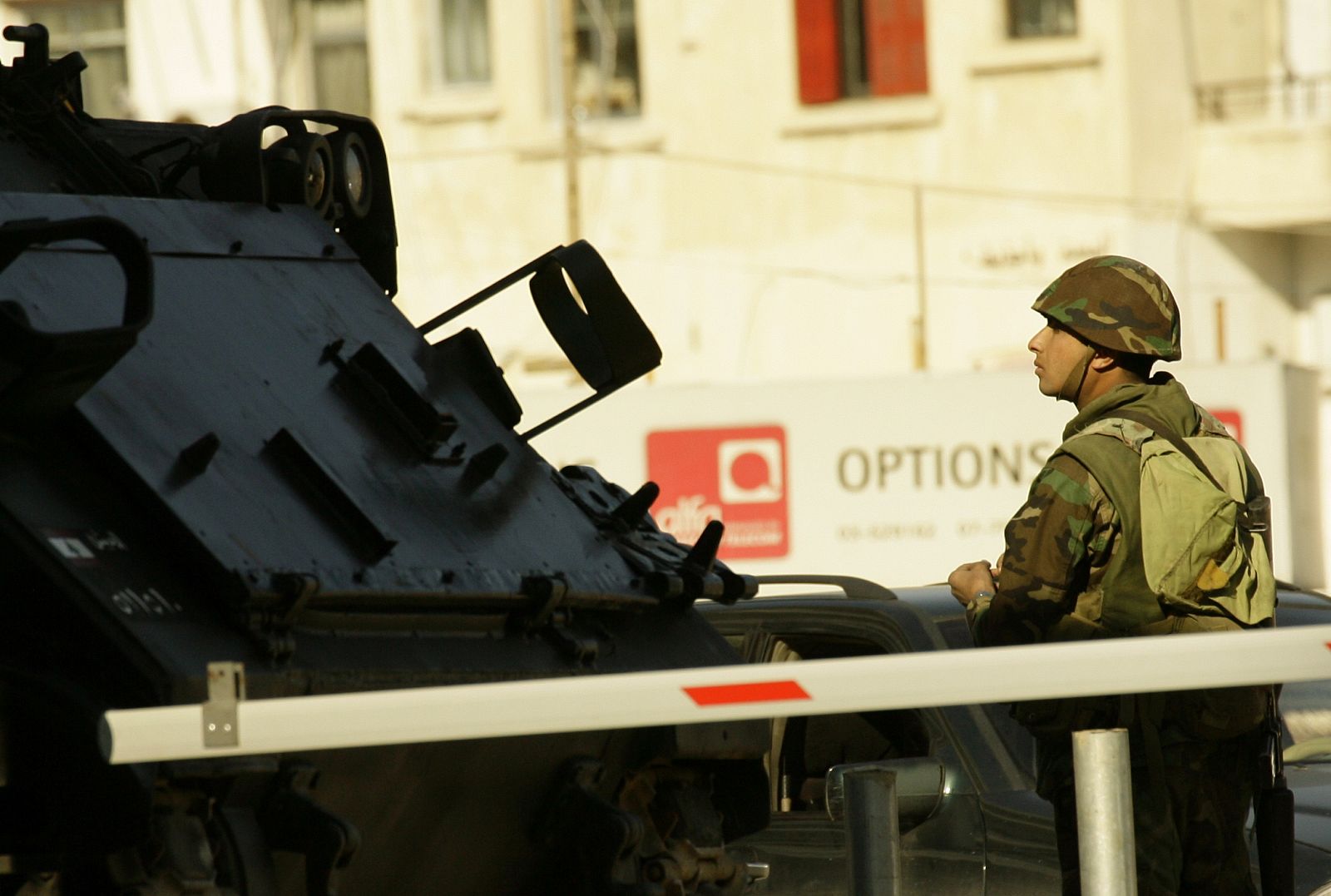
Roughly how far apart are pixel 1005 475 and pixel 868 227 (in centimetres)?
679

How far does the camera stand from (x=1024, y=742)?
261 inches

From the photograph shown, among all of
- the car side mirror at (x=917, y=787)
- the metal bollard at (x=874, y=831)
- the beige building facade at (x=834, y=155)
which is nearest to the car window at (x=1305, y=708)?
the car side mirror at (x=917, y=787)

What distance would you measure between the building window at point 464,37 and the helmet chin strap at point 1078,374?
20.3 meters

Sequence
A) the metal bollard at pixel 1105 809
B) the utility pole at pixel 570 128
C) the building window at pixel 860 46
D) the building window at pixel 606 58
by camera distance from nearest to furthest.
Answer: the metal bollard at pixel 1105 809 < the utility pole at pixel 570 128 < the building window at pixel 860 46 < the building window at pixel 606 58

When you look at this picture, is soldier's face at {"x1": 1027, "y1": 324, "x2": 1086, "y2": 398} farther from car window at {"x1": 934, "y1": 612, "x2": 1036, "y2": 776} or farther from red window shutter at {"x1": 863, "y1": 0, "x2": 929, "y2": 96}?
red window shutter at {"x1": 863, "y1": 0, "x2": 929, "y2": 96}

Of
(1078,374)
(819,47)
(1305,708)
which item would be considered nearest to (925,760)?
(1078,374)

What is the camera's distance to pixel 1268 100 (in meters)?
23.6

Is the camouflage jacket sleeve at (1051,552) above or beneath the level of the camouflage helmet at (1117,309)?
beneath

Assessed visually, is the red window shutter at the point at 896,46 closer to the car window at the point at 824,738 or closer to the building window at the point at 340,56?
the building window at the point at 340,56

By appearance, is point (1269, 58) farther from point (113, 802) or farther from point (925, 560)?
point (113, 802)

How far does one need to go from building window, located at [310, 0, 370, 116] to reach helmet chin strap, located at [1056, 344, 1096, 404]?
20967 millimetres

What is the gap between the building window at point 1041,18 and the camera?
22.9 meters

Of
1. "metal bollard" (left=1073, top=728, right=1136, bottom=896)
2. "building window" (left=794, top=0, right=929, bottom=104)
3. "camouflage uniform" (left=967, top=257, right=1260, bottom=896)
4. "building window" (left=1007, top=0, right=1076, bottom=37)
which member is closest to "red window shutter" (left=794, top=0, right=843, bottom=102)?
"building window" (left=794, top=0, right=929, bottom=104)

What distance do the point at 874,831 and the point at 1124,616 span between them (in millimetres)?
902
